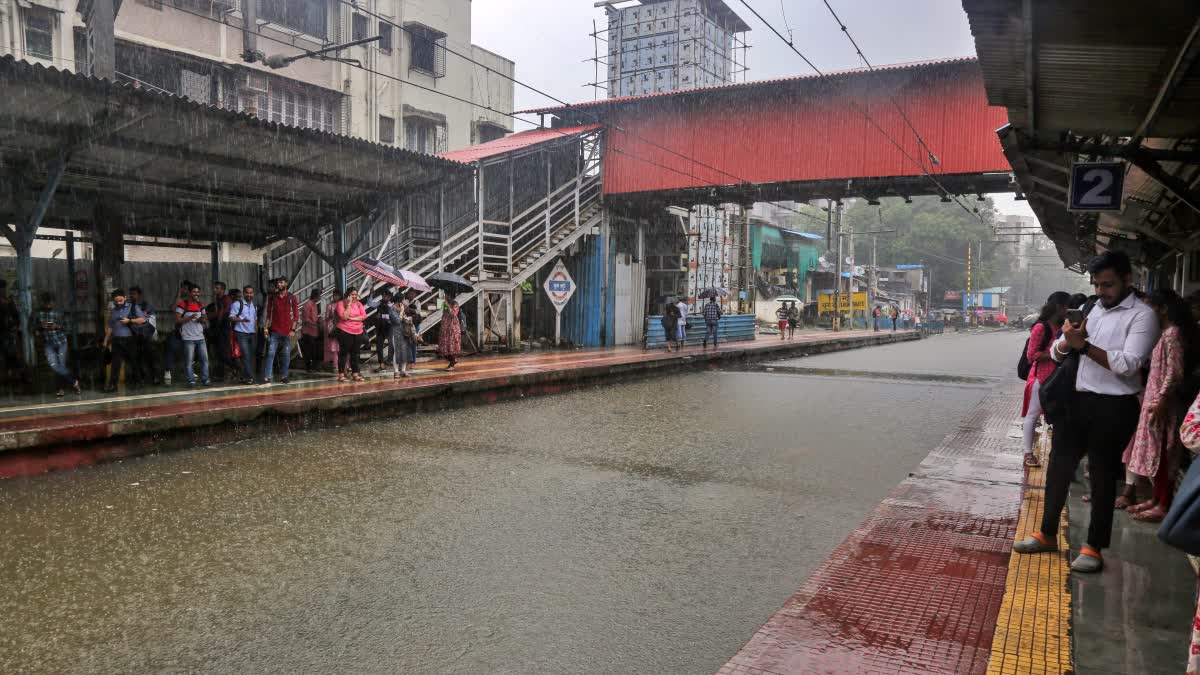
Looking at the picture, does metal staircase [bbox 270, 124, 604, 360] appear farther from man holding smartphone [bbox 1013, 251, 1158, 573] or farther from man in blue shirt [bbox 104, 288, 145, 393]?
man holding smartphone [bbox 1013, 251, 1158, 573]

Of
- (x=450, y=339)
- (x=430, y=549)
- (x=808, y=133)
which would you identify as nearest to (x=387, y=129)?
(x=450, y=339)

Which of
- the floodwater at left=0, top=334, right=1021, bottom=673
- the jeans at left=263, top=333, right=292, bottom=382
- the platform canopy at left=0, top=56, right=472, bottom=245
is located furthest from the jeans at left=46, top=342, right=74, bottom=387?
the floodwater at left=0, top=334, right=1021, bottom=673

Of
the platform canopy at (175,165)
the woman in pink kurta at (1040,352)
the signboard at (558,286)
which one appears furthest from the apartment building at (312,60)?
the woman in pink kurta at (1040,352)

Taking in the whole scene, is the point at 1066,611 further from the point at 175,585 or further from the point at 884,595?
the point at 175,585

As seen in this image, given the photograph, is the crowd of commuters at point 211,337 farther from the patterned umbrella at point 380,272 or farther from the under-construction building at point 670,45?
the under-construction building at point 670,45

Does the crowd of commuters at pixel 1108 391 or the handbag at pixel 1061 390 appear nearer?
the crowd of commuters at pixel 1108 391

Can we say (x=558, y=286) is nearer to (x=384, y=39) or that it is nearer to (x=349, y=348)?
(x=349, y=348)

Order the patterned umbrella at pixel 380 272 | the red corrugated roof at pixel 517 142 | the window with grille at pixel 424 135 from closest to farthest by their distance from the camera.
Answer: the patterned umbrella at pixel 380 272 < the red corrugated roof at pixel 517 142 < the window with grille at pixel 424 135

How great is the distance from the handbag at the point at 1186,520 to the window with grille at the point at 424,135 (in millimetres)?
27676

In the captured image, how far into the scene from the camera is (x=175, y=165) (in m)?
10.9

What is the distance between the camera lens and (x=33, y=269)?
12.1 metres

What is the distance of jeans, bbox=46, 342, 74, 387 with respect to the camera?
10.4 m

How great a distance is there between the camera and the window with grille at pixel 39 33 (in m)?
17.9

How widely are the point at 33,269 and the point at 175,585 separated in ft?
34.4
